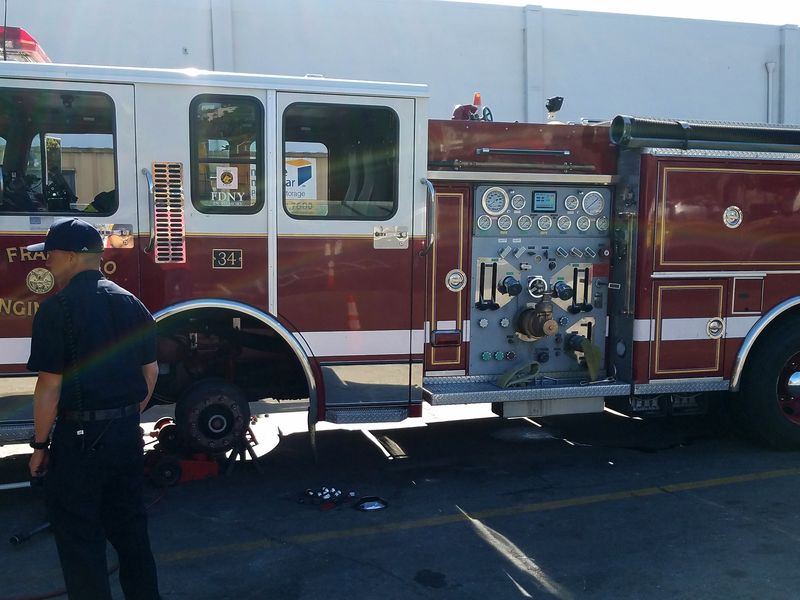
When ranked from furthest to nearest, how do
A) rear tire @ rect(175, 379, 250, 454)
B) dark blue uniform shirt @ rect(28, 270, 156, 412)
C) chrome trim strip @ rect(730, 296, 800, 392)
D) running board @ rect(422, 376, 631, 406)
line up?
chrome trim strip @ rect(730, 296, 800, 392) → running board @ rect(422, 376, 631, 406) → rear tire @ rect(175, 379, 250, 454) → dark blue uniform shirt @ rect(28, 270, 156, 412)

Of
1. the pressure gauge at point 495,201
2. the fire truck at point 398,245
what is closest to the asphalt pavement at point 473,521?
the fire truck at point 398,245

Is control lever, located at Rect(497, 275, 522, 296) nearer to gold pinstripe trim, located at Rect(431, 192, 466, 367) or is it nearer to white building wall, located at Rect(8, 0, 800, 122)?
gold pinstripe trim, located at Rect(431, 192, 466, 367)

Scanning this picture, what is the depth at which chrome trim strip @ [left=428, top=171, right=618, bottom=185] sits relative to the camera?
5629mm

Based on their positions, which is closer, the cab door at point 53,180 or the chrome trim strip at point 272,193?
the cab door at point 53,180

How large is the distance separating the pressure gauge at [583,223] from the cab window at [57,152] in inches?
137

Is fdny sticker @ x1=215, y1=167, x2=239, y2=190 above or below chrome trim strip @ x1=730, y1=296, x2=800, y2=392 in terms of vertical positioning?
above

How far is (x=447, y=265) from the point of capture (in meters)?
5.76

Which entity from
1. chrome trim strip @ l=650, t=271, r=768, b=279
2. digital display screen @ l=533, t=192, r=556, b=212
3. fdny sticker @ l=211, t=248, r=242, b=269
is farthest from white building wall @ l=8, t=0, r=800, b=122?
chrome trim strip @ l=650, t=271, r=768, b=279

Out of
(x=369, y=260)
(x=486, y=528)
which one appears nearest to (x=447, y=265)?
(x=369, y=260)

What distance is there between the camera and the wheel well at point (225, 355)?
5.48 metres

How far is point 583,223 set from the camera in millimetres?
6078

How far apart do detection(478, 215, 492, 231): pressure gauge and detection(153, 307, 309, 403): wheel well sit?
1719mm

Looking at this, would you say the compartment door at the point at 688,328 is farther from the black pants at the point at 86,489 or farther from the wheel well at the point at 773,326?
the black pants at the point at 86,489

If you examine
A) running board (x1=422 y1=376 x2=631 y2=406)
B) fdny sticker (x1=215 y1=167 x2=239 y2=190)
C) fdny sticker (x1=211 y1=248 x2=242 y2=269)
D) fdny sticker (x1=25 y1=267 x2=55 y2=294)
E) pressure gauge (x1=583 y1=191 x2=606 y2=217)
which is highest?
fdny sticker (x1=215 y1=167 x2=239 y2=190)
